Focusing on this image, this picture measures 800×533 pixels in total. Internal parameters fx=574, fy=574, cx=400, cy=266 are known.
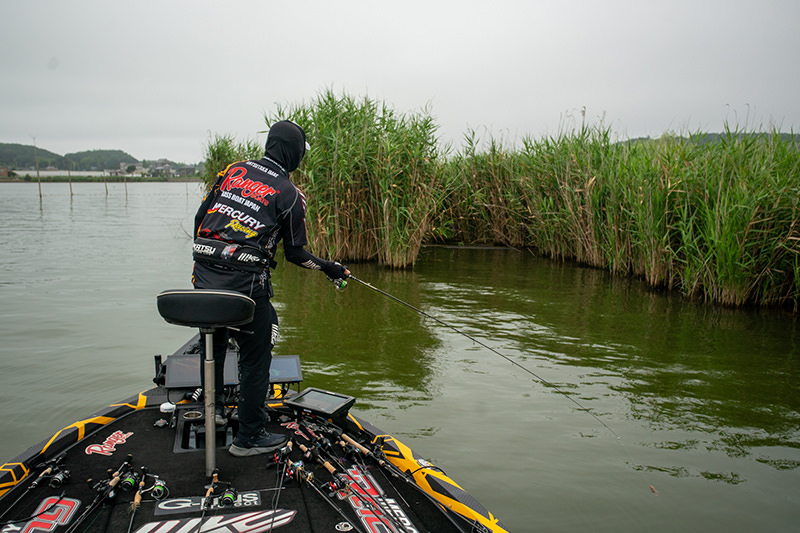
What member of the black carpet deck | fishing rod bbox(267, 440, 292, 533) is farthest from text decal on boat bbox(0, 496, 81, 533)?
fishing rod bbox(267, 440, 292, 533)

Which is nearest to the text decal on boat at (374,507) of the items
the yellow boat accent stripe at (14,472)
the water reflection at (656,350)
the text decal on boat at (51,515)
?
the text decal on boat at (51,515)

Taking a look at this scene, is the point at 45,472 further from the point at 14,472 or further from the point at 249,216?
the point at 249,216

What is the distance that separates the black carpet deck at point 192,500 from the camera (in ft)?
8.03

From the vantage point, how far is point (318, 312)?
8.27 meters

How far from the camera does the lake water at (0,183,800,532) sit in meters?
3.56

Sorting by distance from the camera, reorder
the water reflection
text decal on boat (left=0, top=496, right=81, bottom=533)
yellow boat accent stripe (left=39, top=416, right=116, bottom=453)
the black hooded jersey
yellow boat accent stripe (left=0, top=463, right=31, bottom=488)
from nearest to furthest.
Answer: text decal on boat (left=0, top=496, right=81, bottom=533) < yellow boat accent stripe (left=0, top=463, right=31, bottom=488) < yellow boat accent stripe (left=39, top=416, right=116, bottom=453) < the black hooded jersey < the water reflection

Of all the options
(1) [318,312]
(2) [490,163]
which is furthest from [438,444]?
(2) [490,163]

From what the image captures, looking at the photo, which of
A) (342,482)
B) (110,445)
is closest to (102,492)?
(110,445)

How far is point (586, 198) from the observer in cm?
1170

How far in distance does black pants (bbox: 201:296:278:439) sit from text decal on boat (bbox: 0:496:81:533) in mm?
904

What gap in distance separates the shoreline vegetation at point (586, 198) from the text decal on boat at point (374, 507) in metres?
7.14

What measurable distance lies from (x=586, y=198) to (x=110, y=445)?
10.4m

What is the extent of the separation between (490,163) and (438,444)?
11357mm

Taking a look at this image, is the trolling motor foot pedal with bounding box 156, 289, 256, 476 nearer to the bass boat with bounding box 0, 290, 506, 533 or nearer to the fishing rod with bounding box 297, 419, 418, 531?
the bass boat with bounding box 0, 290, 506, 533
